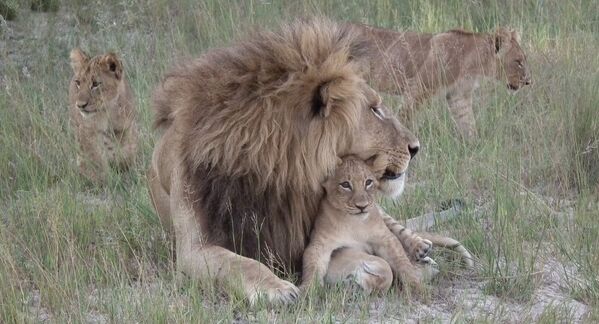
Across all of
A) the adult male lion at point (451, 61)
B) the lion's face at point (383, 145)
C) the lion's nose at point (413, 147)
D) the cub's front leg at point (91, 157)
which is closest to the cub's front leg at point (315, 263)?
the lion's face at point (383, 145)

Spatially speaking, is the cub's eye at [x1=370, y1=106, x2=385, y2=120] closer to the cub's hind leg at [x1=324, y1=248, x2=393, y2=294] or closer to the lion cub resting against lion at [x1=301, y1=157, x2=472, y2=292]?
the lion cub resting against lion at [x1=301, y1=157, x2=472, y2=292]

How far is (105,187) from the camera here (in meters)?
5.45

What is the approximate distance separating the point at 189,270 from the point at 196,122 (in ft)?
1.66

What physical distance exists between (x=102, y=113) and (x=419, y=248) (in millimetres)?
2398

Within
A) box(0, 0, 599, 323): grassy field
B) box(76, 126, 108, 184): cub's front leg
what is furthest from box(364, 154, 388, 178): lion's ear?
box(76, 126, 108, 184): cub's front leg

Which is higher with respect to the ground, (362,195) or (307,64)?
(307,64)

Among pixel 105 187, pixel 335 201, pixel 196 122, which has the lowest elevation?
pixel 105 187

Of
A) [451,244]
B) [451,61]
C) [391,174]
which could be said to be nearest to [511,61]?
[451,61]

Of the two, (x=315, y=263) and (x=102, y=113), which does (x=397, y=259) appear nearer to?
(x=315, y=263)

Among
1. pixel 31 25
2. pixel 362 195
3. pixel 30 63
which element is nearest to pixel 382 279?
pixel 362 195

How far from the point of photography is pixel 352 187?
12.1ft

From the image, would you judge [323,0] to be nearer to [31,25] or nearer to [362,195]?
[31,25]

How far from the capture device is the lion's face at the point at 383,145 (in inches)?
150

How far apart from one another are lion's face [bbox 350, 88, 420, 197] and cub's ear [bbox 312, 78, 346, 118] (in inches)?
7.1
